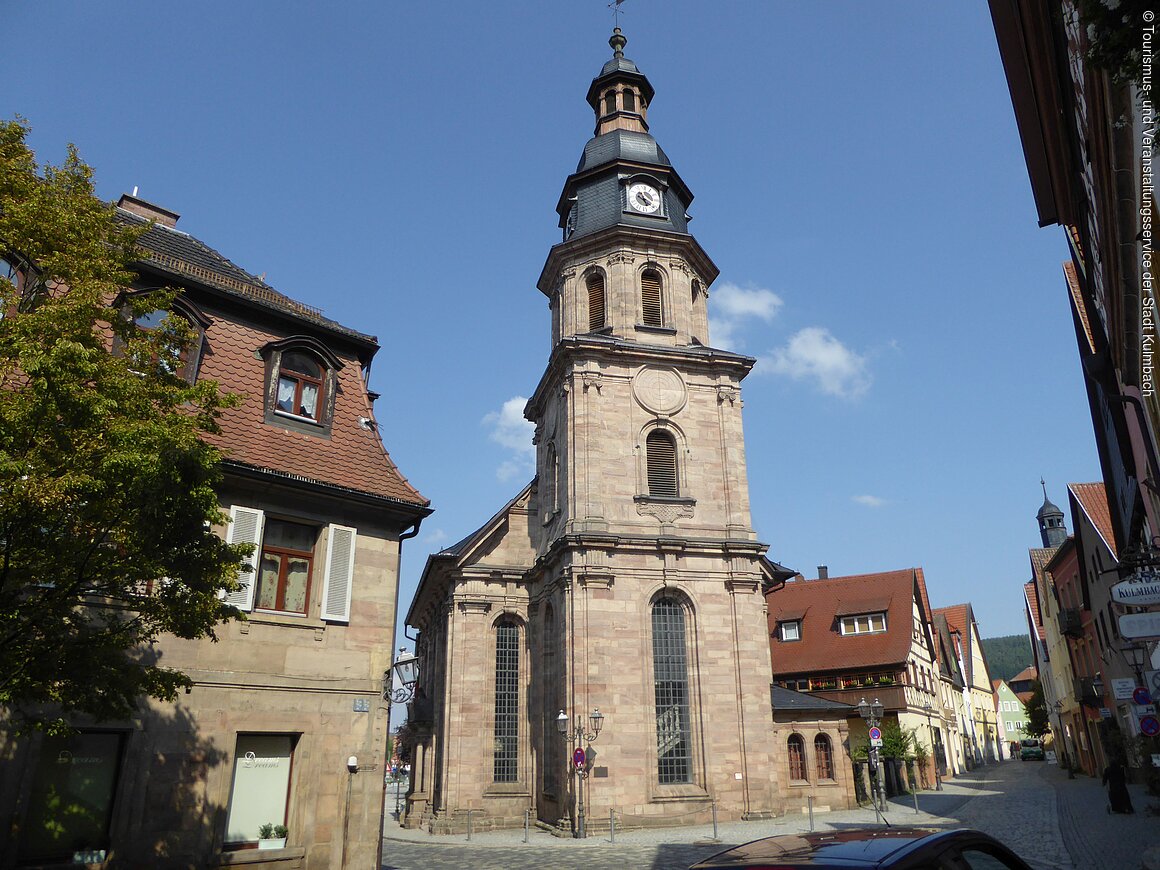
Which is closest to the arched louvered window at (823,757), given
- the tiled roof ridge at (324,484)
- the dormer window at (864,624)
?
the dormer window at (864,624)

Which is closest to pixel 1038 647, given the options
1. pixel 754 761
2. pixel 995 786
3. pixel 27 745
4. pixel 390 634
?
pixel 995 786

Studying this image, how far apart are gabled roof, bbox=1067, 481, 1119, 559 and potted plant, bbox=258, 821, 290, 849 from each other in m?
28.3

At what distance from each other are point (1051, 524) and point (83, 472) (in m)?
84.3

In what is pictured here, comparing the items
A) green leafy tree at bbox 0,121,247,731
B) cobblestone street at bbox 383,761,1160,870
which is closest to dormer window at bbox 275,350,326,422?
green leafy tree at bbox 0,121,247,731

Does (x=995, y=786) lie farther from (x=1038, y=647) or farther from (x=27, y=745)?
(x=27, y=745)

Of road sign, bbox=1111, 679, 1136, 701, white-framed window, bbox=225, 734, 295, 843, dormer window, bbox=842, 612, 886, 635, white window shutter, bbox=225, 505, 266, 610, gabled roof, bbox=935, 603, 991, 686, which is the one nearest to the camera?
white-framed window, bbox=225, 734, 295, 843

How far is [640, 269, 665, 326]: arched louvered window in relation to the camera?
31969mm

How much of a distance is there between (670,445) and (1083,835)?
54.3 ft

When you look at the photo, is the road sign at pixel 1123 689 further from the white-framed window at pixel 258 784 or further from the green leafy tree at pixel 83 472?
the green leafy tree at pixel 83 472

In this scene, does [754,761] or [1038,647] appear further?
[1038,647]

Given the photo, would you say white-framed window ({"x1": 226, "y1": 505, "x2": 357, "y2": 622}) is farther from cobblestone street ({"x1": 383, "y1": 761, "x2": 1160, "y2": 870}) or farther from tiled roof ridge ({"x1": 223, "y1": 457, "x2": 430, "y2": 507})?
cobblestone street ({"x1": 383, "y1": 761, "x2": 1160, "y2": 870})

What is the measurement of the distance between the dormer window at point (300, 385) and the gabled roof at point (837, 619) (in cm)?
3086

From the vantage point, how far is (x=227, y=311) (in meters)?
14.1

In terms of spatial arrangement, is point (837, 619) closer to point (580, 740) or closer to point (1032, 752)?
point (580, 740)
